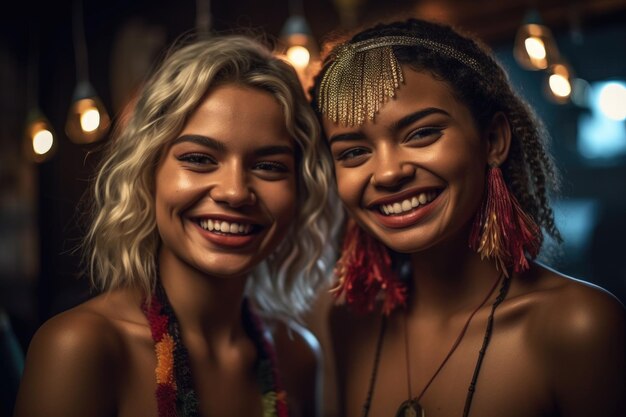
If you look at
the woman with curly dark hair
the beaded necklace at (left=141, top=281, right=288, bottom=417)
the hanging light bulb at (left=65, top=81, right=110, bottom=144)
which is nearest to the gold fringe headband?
the woman with curly dark hair

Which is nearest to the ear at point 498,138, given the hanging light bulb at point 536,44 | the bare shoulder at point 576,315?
the bare shoulder at point 576,315

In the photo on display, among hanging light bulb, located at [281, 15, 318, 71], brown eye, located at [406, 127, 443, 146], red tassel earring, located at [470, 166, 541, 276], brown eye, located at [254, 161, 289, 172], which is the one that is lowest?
red tassel earring, located at [470, 166, 541, 276]

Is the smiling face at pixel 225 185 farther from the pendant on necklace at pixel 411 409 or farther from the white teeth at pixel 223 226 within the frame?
the pendant on necklace at pixel 411 409

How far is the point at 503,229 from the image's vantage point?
182 cm

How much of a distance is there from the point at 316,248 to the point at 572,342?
2.96 ft

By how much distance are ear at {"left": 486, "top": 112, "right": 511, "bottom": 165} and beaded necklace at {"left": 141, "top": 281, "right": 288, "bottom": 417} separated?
90 cm

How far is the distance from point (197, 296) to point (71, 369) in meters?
0.44

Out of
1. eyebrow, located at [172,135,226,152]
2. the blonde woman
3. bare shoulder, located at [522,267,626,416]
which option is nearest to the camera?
bare shoulder, located at [522,267,626,416]

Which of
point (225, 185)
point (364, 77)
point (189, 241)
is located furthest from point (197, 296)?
point (364, 77)

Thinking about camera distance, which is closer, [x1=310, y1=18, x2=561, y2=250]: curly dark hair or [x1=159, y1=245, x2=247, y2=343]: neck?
[x1=310, y1=18, x2=561, y2=250]: curly dark hair

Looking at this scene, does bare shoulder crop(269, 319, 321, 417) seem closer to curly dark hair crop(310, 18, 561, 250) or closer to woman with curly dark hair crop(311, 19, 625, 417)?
woman with curly dark hair crop(311, 19, 625, 417)

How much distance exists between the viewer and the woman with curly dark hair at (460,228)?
5.57 feet

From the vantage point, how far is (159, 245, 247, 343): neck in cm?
201

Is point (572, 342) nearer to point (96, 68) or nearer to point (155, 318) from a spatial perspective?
point (155, 318)
